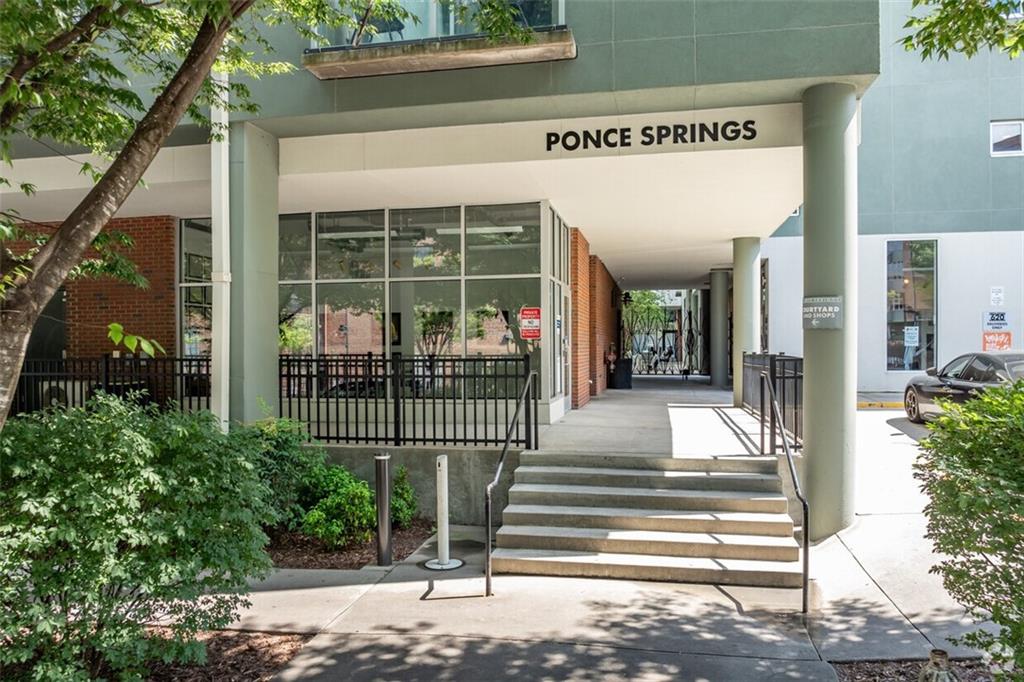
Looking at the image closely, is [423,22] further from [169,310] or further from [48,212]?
[48,212]

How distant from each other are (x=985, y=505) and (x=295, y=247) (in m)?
10.8

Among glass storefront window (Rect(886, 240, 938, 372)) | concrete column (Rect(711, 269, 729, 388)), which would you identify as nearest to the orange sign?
glass storefront window (Rect(886, 240, 938, 372))

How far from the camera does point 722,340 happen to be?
20.7 meters

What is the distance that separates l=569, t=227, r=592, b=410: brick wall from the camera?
1325 centimetres

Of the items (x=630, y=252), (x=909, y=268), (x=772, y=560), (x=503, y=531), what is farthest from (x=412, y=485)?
(x=909, y=268)

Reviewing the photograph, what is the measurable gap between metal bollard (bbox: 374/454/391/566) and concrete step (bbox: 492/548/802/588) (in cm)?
108

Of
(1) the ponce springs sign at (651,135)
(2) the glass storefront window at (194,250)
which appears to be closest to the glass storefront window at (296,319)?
(2) the glass storefront window at (194,250)

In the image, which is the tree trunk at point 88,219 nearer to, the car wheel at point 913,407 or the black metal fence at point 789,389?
the black metal fence at point 789,389

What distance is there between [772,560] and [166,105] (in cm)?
603

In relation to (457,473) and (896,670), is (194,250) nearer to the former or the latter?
(457,473)

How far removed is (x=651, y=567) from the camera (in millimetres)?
6129

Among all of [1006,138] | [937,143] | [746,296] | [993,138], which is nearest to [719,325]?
[746,296]

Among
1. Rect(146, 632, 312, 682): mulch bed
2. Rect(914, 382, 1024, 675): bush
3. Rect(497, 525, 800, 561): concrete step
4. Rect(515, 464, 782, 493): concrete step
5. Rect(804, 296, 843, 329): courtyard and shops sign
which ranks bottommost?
Rect(146, 632, 312, 682): mulch bed

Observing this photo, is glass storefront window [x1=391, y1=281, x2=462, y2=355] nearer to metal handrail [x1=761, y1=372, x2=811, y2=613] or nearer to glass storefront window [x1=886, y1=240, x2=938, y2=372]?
metal handrail [x1=761, y1=372, x2=811, y2=613]
